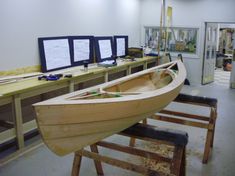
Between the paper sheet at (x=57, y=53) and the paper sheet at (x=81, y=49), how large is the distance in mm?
254

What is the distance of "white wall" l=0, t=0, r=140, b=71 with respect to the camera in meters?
3.80

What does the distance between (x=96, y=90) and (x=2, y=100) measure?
4.16 feet

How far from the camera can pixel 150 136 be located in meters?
2.20

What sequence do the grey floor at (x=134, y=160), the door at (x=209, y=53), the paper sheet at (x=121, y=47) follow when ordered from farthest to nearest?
the door at (x=209, y=53) < the paper sheet at (x=121, y=47) < the grey floor at (x=134, y=160)

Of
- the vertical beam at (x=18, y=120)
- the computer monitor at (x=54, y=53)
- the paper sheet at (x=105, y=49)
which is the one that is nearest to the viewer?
the vertical beam at (x=18, y=120)

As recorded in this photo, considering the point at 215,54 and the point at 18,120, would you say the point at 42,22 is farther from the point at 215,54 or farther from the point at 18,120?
the point at 215,54

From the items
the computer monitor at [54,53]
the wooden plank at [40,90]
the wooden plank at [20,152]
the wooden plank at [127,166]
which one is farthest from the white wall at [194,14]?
the wooden plank at [127,166]

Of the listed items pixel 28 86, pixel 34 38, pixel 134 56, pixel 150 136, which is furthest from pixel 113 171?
pixel 134 56

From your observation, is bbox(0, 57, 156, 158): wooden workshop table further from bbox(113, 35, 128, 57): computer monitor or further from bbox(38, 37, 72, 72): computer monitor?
bbox(113, 35, 128, 57): computer monitor

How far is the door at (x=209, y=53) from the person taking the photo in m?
7.05

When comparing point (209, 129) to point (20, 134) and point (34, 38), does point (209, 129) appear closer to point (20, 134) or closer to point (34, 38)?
point (20, 134)

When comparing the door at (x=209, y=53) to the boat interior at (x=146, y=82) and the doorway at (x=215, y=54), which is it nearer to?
the doorway at (x=215, y=54)

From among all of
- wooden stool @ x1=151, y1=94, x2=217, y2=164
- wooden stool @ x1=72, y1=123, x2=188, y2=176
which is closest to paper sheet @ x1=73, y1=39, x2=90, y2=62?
wooden stool @ x1=151, y1=94, x2=217, y2=164

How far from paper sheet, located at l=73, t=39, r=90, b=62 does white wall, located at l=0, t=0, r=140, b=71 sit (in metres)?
0.19
